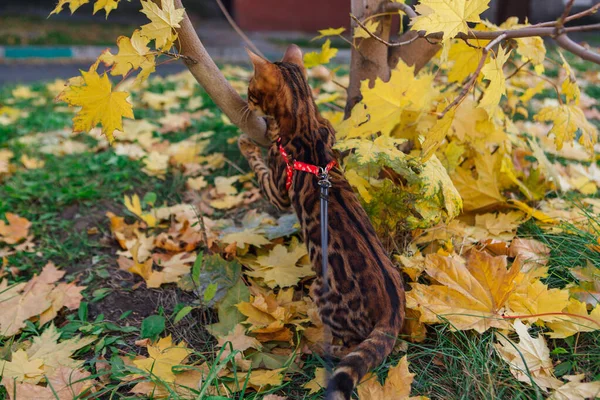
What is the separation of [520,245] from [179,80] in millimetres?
4966

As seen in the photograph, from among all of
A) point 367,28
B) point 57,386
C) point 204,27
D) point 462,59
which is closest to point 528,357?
point 462,59

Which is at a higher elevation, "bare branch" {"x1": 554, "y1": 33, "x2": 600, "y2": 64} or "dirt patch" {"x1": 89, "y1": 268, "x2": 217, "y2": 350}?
"bare branch" {"x1": 554, "y1": 33, "x2": 600, "y2": 64}

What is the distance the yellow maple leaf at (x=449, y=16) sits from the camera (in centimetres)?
180

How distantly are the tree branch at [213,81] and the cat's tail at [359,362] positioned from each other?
48.4 inches

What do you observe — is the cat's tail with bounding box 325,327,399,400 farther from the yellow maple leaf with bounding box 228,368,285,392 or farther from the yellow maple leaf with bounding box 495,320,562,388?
A: the yellow maple leaf with bounding box 495,320,562,388

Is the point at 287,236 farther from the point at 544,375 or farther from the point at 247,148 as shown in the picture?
the point at 544,375

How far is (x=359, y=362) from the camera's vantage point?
1685 millimetres

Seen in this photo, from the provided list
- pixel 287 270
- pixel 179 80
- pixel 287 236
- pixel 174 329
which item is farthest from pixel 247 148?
pixel 179 80

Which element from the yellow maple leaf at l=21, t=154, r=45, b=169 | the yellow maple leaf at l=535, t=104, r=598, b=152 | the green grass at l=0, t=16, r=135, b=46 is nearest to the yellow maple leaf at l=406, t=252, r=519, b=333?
the yellow maple leaf at l=535, t=104, r=598, b=152

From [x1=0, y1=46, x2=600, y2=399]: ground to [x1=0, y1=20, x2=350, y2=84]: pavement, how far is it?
484cm

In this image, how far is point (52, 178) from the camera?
144 inches

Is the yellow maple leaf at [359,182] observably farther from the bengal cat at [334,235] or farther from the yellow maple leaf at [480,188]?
the yellow maple leaf at [480,188]

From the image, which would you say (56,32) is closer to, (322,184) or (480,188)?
(480,188)

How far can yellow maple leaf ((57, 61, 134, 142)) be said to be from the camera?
6.48 feet
